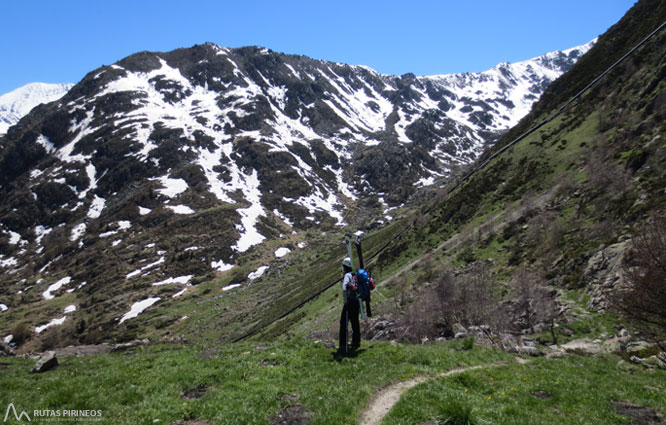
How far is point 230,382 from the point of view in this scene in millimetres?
13484

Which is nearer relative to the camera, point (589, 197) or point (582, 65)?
point (589, 197)

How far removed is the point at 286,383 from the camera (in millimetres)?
13430

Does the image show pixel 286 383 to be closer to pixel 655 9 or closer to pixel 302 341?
pixel 302 341

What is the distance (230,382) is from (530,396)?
34.0 ft

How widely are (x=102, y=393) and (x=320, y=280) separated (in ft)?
362

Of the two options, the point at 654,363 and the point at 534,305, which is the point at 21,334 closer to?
the point at 534,305

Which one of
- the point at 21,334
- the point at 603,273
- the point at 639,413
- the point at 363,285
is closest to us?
the point at 639,413

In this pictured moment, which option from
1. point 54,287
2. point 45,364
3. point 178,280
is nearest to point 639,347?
point 45,364

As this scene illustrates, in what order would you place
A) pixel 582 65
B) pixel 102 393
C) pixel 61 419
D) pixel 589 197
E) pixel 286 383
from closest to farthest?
pixel 61 419 → pixel 102 393 → pixel 286 383 → pixel 589 197 → pixel 582 65

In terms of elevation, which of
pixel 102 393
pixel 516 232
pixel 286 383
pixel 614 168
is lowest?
pixel 516 232

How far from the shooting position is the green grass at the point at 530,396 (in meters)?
9.85

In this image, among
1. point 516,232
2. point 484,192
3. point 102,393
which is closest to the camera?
point 102,393

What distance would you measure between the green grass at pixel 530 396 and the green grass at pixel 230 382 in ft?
5.11

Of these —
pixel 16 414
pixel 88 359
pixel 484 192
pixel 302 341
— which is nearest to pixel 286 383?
pixel 302 341
